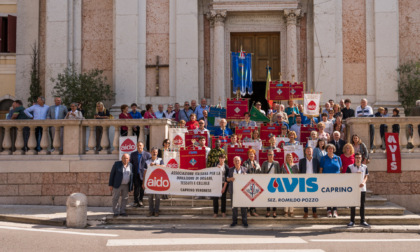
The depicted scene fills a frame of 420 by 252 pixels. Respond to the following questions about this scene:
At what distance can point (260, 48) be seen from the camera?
22.5 m

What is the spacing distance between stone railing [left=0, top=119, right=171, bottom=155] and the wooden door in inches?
345

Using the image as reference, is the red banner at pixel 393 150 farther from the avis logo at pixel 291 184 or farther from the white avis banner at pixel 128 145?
the white avis banner at pixel 128 145

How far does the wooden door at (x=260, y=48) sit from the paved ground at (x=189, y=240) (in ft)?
39.1

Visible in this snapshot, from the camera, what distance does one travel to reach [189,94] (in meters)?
21.1

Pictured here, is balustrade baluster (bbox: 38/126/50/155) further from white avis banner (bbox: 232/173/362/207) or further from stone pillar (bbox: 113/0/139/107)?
stone pillar (bbox: 113/0/139/107)

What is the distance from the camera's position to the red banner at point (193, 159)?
1344cm

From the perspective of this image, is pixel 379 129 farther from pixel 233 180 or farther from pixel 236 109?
pixel 233 180

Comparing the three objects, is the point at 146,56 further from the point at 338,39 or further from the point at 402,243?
the point at 402,243

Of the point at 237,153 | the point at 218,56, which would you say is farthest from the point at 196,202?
the point at 218,56

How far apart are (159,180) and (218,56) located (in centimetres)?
987

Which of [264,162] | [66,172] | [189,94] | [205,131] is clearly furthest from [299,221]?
[189,94]

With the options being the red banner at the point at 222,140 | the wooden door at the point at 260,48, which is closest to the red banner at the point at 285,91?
the red banner at the point at 222,140

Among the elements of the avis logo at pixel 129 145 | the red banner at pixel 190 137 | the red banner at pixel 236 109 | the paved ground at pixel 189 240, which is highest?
the red banner at pixel 236 109

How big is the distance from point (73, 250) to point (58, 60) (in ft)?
46.6
